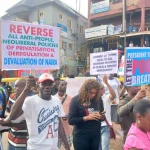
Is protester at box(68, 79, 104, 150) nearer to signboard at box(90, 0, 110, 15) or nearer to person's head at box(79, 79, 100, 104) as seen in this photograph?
person's head at box(79, 79, 100, 104)

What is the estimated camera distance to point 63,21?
99.6 feet

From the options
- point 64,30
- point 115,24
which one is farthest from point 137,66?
point 64,30

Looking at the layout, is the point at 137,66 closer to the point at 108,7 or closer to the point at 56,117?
the point at 56,117

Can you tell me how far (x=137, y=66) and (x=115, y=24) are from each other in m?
25.7

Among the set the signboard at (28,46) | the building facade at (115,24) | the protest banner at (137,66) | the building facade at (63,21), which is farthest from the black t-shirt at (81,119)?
the building facade at (63,21)

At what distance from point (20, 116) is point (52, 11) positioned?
2635 centimetres

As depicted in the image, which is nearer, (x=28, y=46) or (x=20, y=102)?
(x=20, y=102)

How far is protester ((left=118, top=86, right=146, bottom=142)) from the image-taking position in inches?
122

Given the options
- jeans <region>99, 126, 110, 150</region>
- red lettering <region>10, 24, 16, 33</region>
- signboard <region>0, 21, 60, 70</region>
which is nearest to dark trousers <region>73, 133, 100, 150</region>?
jeans <region>99, 126, 110, 150</region>

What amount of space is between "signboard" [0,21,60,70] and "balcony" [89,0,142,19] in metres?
23.0

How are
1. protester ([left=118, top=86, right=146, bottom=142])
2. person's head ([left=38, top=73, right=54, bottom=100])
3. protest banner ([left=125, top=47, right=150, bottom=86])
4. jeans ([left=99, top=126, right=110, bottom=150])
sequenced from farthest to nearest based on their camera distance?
jeans ([left=99, top=126, right=110, bottom=150]) → protest banner ([left=125, top=47, right=150, bottom=86]) → protester ([left=118, top=86, right=146, bottom=142]) → person's head ([left=38, top=73, right=54, bottom=100])

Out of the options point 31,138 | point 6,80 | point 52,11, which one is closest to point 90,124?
point 31,138

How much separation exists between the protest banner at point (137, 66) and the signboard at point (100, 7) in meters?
25.3

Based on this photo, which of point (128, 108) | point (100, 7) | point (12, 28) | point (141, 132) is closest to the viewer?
point (141, 132)
